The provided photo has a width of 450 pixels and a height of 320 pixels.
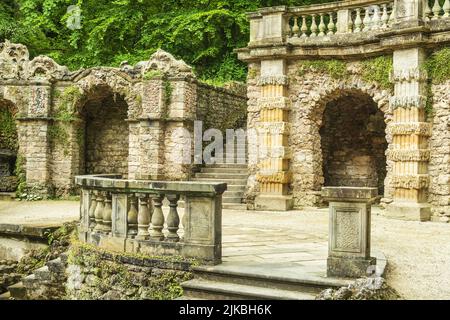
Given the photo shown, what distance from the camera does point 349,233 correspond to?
249 inches

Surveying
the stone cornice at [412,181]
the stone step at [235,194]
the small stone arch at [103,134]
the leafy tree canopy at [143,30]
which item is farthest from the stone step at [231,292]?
the leafy tree canopy at [143,30]

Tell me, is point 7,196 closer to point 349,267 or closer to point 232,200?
point 232,200

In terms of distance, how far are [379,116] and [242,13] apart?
7451mm

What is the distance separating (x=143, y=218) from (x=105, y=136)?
12221 millimetres

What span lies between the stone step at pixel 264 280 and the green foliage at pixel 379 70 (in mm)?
8753

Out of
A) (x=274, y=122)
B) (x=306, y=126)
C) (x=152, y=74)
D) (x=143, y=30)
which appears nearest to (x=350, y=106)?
(x=306, y=126)

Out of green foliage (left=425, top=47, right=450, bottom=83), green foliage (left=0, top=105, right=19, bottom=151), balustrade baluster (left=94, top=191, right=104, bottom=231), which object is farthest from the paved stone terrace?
green foliage (left=0, top=105, right=19, bottom=151)

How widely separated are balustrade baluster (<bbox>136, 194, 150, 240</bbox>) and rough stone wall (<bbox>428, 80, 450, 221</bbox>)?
27.3 feet

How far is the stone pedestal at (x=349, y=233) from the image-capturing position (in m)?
6.27

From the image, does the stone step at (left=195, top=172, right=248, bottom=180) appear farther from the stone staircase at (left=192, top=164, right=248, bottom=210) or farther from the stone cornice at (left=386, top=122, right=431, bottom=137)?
the stone cornice at (left=386, top=122, right=431, bottom=137)

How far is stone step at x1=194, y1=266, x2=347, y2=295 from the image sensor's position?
6.19m

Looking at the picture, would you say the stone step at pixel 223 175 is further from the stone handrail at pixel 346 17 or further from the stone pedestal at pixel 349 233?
the stone pedestal at pixel 349 233

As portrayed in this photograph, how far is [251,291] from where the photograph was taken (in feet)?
20.7
